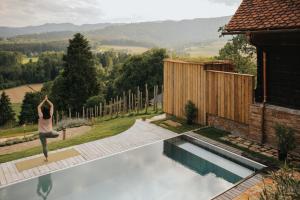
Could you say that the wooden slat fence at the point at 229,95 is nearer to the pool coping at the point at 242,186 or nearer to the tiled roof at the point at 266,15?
the tiled roof at the point at 266,15

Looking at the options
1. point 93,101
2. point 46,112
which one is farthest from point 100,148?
point 93,101

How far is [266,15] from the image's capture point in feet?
37.2

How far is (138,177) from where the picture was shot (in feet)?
30.6

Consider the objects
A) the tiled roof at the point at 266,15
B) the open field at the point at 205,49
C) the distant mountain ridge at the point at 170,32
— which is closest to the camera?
the tiled roof at the point at 266,15

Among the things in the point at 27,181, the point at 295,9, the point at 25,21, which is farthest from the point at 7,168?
the point at 25,21

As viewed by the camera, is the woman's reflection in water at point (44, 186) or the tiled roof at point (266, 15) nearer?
the woman's reflection in water at point (44, 186)

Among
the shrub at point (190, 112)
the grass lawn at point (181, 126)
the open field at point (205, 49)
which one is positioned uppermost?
the open field at point (205, 49)

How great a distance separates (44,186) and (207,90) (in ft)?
26.7

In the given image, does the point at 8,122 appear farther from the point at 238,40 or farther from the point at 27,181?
the point at 27,181

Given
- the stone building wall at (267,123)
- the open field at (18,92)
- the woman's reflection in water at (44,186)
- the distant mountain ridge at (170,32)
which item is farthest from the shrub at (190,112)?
the distant mountain ridge at (170,32)

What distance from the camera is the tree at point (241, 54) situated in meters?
21.0

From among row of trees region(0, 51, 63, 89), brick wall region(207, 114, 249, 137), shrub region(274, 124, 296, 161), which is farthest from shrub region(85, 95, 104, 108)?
row of trees region(0, 51, 63, 89)

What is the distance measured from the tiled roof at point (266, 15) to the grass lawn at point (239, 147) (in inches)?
167

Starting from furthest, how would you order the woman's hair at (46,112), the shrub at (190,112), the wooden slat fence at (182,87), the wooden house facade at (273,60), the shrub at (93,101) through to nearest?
1. the shrub at (93,101)
2. the shrub at (190,112)
3. the wooden slat fence at (182,87)
4. the wooden house facade at (273,60)
5. the woman's hair at (46,112)
